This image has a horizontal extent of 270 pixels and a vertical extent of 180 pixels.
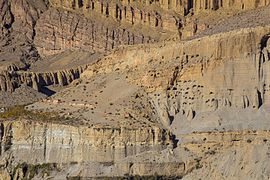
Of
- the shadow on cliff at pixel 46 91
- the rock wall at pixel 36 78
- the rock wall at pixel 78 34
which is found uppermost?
the rock wall at pixel 78 34

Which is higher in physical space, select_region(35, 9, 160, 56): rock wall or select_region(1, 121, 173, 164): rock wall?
select_region(35, 9, 160, 56): rock wall

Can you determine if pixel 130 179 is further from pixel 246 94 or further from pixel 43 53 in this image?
pixel 43 53

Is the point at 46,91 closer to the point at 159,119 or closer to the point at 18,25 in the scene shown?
the point at 18,25

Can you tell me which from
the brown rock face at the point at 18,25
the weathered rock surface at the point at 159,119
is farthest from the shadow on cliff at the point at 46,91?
the weathered rock surface at the point at 159,119

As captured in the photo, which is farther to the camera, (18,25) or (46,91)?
(18,25)

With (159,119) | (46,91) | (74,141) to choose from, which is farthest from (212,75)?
(46,91)

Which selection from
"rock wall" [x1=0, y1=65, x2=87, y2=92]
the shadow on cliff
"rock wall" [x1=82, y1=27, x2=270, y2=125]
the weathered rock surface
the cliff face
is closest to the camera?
the weathered rock surface

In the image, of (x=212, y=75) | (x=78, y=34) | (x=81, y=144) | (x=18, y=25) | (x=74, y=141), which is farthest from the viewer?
(x=18, y=25)

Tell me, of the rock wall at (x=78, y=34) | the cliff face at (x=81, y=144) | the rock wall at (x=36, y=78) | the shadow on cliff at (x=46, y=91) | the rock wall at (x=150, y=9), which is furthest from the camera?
the rock wall at (x=78, y=34)

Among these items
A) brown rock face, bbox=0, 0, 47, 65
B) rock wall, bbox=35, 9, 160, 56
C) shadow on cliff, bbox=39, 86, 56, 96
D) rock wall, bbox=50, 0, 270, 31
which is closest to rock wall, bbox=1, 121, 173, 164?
shadow on cliff, bbox=39, 86, 56, 96

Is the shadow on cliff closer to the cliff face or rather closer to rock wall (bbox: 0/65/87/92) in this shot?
rock wall (bbox: 0/65/87/92)

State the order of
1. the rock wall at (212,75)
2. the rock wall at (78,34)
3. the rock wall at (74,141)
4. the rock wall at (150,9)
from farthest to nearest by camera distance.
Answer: the rock wall at (78,34), the rock wall at (150,9), the rock wall at (212,75), the rock wall at (74,141)

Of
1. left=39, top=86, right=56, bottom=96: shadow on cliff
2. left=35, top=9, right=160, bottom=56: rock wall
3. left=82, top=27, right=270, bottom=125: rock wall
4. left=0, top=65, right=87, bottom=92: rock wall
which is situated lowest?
left=82, top=27, right=270, bottom=125: rock wall

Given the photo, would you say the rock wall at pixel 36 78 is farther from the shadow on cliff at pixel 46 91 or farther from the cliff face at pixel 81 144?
the cliff face at pixel 81 144
